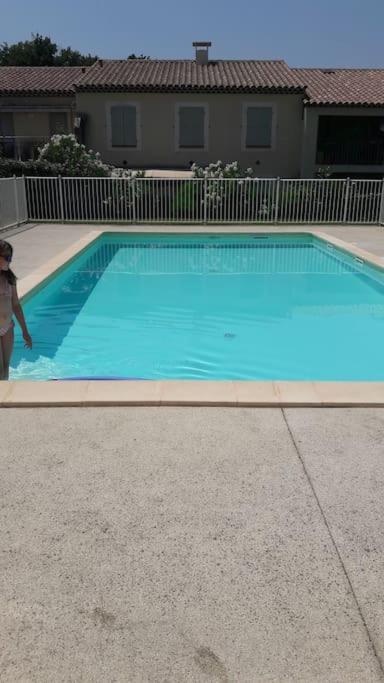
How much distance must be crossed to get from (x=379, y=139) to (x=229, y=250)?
41.6ft

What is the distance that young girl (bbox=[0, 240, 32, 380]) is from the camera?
4.31 m

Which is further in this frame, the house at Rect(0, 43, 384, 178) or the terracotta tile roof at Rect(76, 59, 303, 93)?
the house at Rect(0, 43, 384, 178)

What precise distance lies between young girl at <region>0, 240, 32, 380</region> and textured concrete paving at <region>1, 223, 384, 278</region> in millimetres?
5265

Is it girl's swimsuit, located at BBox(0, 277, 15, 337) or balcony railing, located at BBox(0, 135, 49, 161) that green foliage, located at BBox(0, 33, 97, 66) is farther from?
girl's swimsuit, located at BBox(0, 277, 15, 337)

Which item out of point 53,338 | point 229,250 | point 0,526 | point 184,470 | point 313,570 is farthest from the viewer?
point 229,250

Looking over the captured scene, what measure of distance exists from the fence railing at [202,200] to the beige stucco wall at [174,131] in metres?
5.36

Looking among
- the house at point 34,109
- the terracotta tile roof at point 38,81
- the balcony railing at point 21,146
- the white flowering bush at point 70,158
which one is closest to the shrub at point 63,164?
the white flowering bush at point 70,158

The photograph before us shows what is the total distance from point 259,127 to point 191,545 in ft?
71.6

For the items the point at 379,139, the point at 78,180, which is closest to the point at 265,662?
the point at 78,180

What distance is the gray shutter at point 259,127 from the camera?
858 inches

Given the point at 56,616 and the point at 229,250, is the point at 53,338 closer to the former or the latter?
the point at 56,616

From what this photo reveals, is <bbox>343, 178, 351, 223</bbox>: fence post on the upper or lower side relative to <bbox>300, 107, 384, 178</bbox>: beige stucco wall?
lower

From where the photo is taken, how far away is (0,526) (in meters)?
2.65

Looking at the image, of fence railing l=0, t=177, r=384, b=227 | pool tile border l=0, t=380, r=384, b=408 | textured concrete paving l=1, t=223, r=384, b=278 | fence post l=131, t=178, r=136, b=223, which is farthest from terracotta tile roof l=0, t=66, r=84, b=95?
pool tile border l=0, t=380, r=384, b=408
